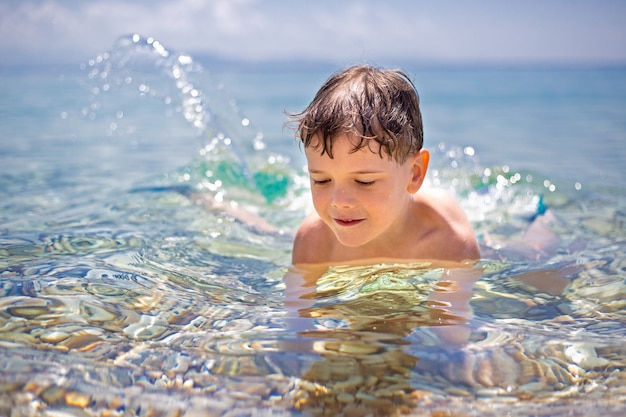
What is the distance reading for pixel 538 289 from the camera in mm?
3035

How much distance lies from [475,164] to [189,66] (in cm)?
295

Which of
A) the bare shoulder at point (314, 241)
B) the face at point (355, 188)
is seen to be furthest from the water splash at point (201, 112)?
the face at point (355, 188)

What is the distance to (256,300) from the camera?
111 inches

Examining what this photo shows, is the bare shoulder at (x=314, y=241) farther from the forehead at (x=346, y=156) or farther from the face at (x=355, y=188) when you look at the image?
the forehead at (x=346, y=156)

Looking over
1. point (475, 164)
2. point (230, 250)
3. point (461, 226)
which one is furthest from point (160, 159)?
point (461, 226)

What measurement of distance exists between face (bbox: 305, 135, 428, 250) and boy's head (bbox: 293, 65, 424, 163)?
0.11ft

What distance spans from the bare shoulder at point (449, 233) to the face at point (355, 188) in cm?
51

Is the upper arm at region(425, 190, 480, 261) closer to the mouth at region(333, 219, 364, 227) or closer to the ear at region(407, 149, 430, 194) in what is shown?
the ear at region(407, 149, 430, 194)

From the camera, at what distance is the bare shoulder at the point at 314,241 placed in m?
3.36

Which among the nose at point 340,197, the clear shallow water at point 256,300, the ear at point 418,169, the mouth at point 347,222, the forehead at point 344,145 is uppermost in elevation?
the forehead at point 344,145

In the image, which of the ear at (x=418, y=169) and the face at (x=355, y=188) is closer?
the face at (x=355, y=188)

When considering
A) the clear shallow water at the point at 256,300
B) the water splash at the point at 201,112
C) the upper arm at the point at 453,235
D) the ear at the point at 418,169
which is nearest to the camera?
the clear shallow water at the point at 256,300

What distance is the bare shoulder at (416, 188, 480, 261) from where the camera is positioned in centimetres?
332

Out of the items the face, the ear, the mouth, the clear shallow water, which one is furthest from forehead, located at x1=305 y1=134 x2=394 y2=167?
the clear shallow water
